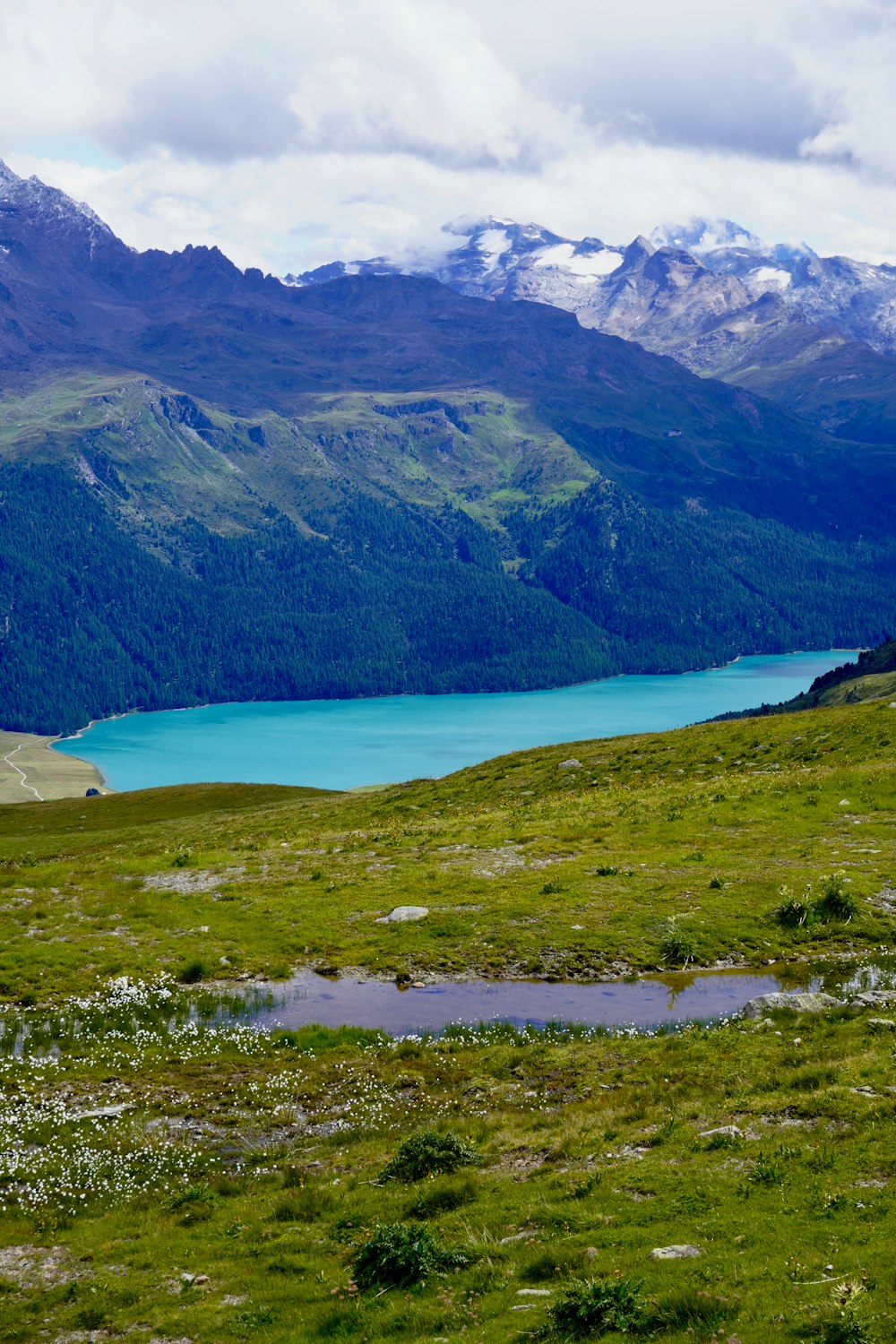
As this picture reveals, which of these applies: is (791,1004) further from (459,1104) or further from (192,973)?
(192,973)

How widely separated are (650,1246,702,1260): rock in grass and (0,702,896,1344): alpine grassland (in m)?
0.05

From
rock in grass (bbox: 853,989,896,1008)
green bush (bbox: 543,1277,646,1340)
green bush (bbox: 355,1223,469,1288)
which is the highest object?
green bush (bbox: 543,1277,646,1340)

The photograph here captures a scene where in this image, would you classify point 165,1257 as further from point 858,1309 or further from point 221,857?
point 221,857

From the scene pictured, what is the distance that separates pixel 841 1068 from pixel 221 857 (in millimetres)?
31837

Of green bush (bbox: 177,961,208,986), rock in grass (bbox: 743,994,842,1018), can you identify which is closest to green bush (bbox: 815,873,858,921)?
rock in grass (bbox: 743,994,842,1018)

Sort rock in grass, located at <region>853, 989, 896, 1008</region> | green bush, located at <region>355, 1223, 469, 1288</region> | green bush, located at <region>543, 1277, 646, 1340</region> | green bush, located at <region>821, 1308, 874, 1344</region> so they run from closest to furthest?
green bush, located at <region>821, 1308, 874, 1344</region> → green bush, located at <region>543, 1277, 646, 1340</region> → green bush, located at <region>355, 1223, 469, 1288</region> → rock in grass, located at <region>853, 989, 896, 1008</region>

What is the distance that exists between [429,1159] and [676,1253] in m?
5.83

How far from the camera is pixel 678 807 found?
46594mm

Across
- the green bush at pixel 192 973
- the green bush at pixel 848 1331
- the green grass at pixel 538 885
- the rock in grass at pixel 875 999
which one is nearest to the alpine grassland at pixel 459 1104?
the green bush at pixel 848 1331

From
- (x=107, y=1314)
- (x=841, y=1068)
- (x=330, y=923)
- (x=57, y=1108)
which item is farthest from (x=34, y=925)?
(x=841, y=1068)

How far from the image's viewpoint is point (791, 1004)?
24.8m

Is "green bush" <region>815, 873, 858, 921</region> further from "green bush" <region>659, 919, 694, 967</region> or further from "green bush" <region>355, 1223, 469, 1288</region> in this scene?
"green bush" <region>355, 1223, 469, 1288</region>

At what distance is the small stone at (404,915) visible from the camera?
34.0m

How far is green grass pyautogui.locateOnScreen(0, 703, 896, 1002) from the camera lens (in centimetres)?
3088
